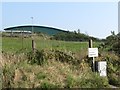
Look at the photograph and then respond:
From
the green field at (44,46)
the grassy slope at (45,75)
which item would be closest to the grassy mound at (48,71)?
the grassy slope at (45,75)

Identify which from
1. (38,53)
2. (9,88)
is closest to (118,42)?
(38,53)

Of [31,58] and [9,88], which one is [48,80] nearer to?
[9,88]

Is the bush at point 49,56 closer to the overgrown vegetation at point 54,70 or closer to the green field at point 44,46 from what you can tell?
the overgrown vegetation at point 54,70

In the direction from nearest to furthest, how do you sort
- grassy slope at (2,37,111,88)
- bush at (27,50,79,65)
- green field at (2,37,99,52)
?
grassy slope at (2,37,111,88), bush at (27,50,79,65), green field at (2,37,99,52)

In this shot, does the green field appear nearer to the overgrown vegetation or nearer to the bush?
the bush

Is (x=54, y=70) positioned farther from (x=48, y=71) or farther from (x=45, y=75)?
(x=45, y=75)

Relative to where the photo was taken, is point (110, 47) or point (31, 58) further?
point (110, 47)

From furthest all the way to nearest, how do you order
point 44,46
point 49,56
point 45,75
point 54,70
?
point 44,46, point 49,56, point 54,70, point 45,75

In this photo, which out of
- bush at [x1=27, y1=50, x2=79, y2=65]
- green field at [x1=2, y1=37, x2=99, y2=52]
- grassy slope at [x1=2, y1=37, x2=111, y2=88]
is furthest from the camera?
green field at [x1=2, y1=37, x2=99, y2=52]

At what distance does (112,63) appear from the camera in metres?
14.8

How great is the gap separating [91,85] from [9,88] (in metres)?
3.05

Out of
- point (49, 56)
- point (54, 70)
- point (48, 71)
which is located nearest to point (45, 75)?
point (48, 71)

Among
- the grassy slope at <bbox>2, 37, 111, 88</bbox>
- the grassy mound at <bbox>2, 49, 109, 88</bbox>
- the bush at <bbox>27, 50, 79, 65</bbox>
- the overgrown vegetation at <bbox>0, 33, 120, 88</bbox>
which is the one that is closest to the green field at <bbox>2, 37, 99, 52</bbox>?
the bush at <bbox>27, 50, 79, 65</bbox>

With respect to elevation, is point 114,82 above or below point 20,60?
below
